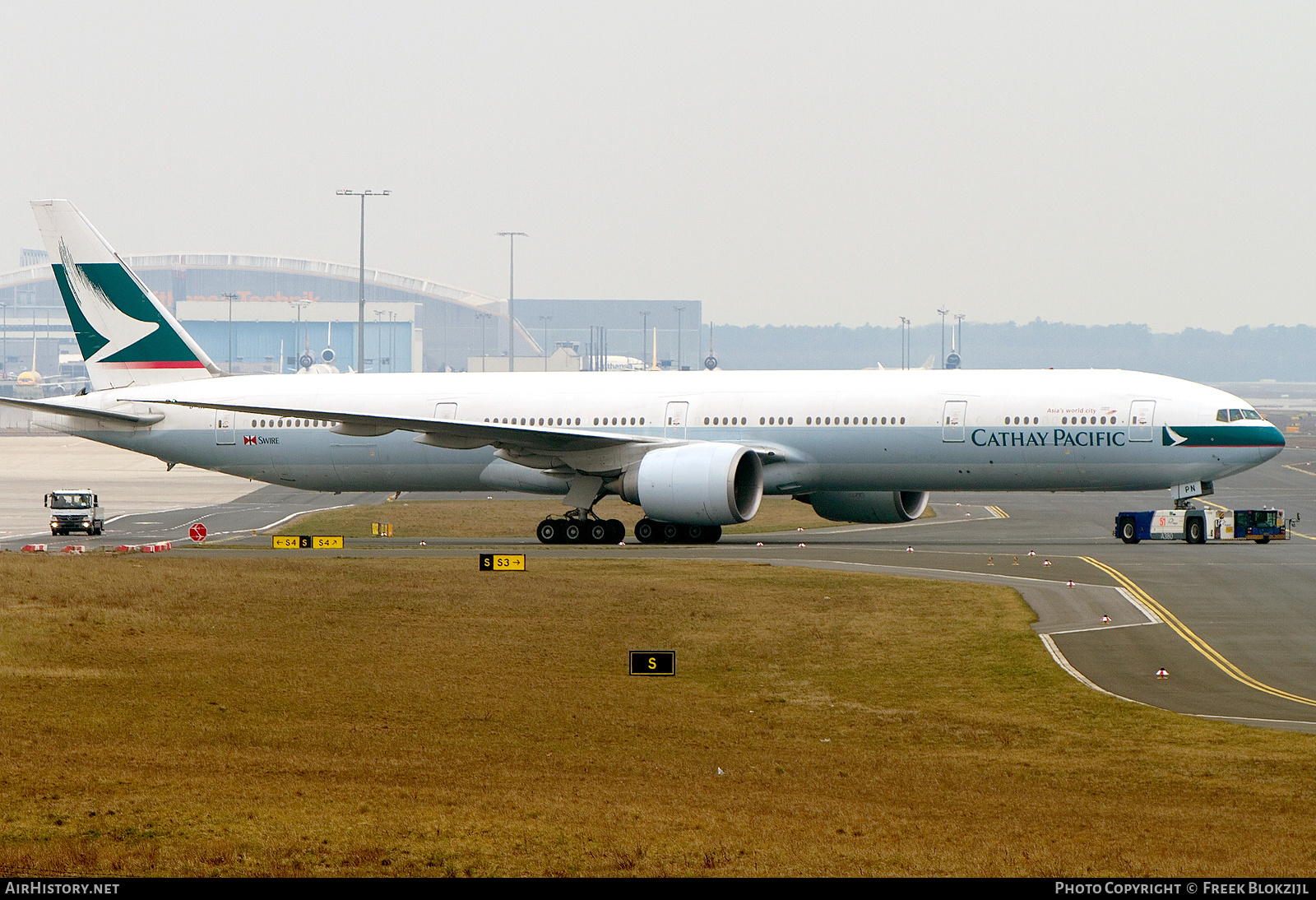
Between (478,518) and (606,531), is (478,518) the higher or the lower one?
the lower one

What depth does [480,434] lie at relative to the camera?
48.2 meters

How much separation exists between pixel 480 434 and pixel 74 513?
858 inches

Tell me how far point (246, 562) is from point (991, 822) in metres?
30.4

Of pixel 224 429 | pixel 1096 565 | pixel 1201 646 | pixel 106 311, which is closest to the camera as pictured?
pixel 1201 646

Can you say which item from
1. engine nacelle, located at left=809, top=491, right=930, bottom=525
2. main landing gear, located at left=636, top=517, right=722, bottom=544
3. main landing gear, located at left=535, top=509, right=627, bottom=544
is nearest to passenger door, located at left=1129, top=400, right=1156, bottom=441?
engine nacelle, located at left=809, top=491, right=930, bottom=525

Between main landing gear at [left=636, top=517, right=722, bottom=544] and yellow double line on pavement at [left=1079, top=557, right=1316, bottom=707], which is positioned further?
main landing gear at [left=636, top=517, right=722, bottom=544]

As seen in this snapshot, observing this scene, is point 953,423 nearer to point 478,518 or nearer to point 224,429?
point 224,429

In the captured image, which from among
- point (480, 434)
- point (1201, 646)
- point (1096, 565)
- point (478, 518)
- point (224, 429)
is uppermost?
point (224, 429)

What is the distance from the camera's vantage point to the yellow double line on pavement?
2555 cm

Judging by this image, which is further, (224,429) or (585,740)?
(224,429)

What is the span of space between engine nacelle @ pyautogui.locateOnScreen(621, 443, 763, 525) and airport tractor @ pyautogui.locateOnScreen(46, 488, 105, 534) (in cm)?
2522

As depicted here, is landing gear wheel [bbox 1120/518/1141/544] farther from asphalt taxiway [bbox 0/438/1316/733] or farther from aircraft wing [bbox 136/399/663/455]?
aircraft wing [bbox 136/399/663/455]

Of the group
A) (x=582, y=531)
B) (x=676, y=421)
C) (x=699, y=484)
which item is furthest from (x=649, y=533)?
(x=699, y=484)

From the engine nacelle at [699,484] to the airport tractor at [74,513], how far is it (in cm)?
2522
